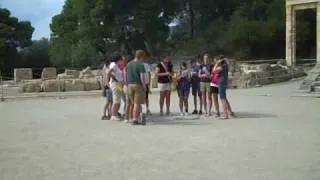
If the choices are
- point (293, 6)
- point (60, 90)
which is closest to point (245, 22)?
point (293, 6)

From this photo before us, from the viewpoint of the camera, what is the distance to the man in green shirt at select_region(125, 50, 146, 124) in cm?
1415

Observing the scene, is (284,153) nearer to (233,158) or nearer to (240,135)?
(233,158)

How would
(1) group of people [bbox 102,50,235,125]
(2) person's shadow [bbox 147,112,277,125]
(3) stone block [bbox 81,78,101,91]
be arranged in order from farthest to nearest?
(3) stone block [bbox 81,78,101,91]
(2) person's shadow [bbox 147,112,277,125]
(1) group of people [bbox 102,50,235,125]

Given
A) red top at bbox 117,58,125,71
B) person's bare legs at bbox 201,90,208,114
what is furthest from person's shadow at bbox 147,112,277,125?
red top at bbox 117,58,125,71

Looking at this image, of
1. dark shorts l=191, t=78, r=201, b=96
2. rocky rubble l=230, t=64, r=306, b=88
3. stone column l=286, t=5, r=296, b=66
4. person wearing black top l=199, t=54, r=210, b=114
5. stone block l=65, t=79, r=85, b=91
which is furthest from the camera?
stone column l=286, t=5, r=296, b=66

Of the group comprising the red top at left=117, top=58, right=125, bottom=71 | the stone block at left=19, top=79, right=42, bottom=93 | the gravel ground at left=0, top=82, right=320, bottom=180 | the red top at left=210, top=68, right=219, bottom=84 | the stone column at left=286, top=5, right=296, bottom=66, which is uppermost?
the stone column at left=286, top=5, right=296, bottom=66

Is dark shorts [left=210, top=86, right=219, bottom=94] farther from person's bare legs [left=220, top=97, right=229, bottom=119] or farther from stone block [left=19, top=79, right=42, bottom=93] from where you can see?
stone block [left=19, top=79, right=42, bottom=93]

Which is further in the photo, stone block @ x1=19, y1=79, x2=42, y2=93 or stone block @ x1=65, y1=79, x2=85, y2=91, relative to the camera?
stone block @ x1=65, y1=79, x2=85, y2=91

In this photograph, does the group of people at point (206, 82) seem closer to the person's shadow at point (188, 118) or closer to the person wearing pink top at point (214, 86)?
the person wearing pink top at point (214, 86)

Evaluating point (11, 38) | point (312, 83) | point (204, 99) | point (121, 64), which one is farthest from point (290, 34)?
point (11, 38)

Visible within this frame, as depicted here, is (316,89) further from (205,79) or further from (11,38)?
(11,38)

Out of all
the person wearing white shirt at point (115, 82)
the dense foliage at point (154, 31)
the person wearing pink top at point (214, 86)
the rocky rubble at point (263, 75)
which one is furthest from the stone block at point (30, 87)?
the dense foliage at point (154, 31)

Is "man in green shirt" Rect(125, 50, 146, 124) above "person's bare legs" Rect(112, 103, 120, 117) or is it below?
above

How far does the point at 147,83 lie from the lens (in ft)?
48.0
